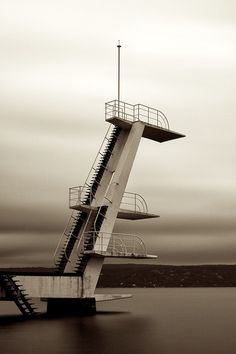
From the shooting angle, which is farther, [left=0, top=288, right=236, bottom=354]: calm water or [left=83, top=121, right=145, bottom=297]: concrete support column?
[left=83, top=121, right=145, bottom=297]: concrete support column

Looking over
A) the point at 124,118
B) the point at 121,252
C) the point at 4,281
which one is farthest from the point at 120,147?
the point at 4,281

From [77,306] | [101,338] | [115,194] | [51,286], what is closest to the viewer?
[101,338]

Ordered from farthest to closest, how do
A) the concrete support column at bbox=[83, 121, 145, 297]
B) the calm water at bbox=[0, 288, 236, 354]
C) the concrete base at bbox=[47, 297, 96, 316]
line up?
the concrete base at bbox=[47, 297, 96, 316] → the concrete support column at bbox=[83, 121, 145, 297] → the calm water at bbox=[0, 288, 236, 354]

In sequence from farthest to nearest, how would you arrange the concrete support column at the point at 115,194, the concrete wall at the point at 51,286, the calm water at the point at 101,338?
the concrete support column at the point at 115,194 → the concrete wall at the point at 51,286 → the calm water at the point at 101,338

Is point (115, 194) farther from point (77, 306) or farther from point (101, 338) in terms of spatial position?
point (101, 338)

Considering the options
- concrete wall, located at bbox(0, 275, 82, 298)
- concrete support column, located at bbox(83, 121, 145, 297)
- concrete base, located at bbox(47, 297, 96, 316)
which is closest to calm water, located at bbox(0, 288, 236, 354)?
concrete base, located at bbox(47, 297, 96, 316)

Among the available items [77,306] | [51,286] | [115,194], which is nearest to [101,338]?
[51,286]

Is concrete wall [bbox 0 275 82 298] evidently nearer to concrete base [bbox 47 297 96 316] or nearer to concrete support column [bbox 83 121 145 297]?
concrete support column [bbox 83 121 145 297]

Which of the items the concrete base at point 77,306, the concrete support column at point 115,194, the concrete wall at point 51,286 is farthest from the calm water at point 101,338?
the concrete support column at point 115,194

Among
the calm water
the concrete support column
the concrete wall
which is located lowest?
the calm water

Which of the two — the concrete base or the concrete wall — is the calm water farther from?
the concrete wall

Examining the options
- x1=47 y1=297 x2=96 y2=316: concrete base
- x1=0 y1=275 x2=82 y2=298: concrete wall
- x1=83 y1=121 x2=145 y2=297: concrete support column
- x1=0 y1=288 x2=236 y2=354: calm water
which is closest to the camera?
x1=0 y1=288 x2=236 y2=354: calm water

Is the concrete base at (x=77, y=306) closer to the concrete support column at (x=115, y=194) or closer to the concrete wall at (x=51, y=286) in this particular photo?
the concrete support column at (x=115, y=194)

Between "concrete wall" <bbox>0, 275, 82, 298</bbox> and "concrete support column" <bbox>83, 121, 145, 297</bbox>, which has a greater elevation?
"concrete support column" <bbox>83, 121, 145, 297</bbox>
